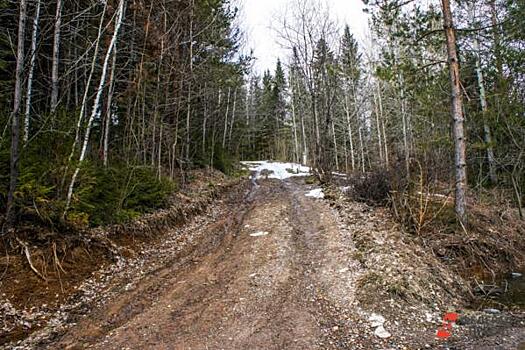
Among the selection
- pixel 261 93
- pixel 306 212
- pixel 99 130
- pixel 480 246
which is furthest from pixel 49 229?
pixel 261 93

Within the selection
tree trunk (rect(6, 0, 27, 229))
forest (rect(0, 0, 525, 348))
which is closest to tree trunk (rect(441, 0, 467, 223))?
forest (rect(0, 0, 525, 348))

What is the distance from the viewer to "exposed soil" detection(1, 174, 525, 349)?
4.30 meters

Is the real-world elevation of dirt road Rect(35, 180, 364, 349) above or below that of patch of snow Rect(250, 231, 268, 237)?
below

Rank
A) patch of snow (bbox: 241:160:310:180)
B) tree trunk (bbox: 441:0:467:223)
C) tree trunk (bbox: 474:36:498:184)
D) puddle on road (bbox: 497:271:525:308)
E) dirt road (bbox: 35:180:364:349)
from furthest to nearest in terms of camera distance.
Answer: patch of snow (bbox: 241:160:310:180), tree trunk (bbox: 474:36:498:184), tree trunk (bbox: 441:0:467:223), puddle on road (bbox: 497:271:525:308), dirt road (bbox: 35:180:364:349)

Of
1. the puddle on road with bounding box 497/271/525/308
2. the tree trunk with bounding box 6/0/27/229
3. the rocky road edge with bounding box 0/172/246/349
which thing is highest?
the tree trunk with bounding box 6/0/27/229

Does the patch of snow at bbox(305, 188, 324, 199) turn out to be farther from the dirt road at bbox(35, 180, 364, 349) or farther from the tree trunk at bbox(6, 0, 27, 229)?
the tree trunk at bbox(6, 0, 27, 229)

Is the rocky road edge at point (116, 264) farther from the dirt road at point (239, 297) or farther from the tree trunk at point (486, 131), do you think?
the tree trunk at point (486, 131)

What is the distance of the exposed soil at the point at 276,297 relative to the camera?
4297mm

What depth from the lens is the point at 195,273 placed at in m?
6.40

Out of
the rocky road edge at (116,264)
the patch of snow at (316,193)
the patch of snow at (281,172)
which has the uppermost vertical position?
the patch of snow at (281,172)

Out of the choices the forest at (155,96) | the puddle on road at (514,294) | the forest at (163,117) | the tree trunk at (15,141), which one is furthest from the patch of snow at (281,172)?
the tree trunk at (15,141)

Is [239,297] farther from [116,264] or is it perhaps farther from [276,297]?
[116,264]

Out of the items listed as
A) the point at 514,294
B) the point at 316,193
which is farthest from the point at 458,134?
the point at 316,193

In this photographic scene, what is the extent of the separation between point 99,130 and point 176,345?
347 inches
